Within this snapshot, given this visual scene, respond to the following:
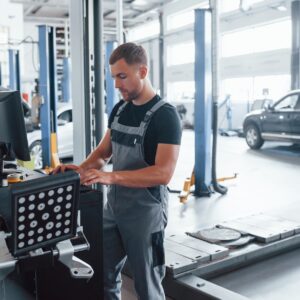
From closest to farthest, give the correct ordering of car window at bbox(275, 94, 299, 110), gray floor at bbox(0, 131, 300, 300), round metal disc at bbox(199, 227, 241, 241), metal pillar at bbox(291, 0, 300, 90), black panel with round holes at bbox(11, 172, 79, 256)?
1. black panel with round holes at bbox(11, 172, 79, 256)
2. gray floor at bbox(0, 131, 300, 300)
3. round metal disc at bbox(199, 227, 241, 241)
4. car window at bbox(275, 94, 299, 110)
5. metal pillar at bbox(291, 0, 300, 90)

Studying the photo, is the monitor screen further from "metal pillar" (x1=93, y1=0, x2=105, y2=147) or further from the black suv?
the black suv

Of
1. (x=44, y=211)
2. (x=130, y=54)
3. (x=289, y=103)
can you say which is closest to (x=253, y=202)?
(x=130, y=54)

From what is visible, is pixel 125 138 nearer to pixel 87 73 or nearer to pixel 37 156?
pixel 87 73

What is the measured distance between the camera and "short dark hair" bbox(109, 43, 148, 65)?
83.7 inches

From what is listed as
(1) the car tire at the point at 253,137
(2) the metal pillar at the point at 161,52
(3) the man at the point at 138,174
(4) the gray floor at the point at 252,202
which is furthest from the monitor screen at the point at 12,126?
(2) the metal pillar at the point at 161,52

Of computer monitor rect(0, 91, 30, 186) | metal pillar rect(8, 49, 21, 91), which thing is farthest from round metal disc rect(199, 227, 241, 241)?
metal pillar rect(8, 49, 21, 91)

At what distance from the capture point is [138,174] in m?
2.08

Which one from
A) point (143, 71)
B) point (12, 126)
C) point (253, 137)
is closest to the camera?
point (12, 126)

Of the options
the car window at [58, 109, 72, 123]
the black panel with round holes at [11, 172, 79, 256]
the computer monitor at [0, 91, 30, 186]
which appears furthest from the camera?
the car window at [58, 109, 72, 123]

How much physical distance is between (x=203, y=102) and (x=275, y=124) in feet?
15.8

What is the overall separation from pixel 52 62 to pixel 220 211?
12.0 ft

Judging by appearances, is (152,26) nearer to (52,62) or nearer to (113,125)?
(52,62)

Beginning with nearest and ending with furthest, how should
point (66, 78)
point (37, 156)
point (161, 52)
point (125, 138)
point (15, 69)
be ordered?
point (125, 138), point (37, 156), point (15, 69), point (66, 78), point (161, 52)

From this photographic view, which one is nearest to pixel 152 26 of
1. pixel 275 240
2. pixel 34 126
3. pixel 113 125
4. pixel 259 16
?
pixel 259 16
